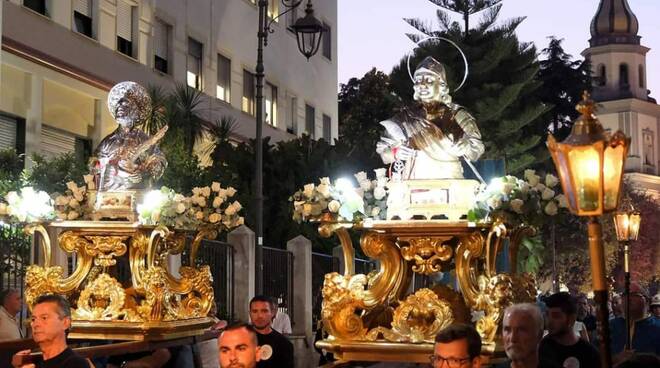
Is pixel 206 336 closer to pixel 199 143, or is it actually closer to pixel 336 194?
pixel 336 194

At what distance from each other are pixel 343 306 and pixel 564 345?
7.60 ft

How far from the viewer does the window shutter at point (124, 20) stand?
96.2 ft

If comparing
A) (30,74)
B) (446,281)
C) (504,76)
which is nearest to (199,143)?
(30,74)

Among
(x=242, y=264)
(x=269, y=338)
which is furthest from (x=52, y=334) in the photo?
(x=242, y=264)

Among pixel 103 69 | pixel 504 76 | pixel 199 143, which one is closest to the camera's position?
pixel 103 69

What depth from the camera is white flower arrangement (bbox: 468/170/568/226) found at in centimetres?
1071

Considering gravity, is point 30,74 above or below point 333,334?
above

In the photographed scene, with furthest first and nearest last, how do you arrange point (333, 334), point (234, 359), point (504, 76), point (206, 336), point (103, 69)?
point (504, 76), point (103, 69), point (206, 336), point (333, 334), point (234, 359)

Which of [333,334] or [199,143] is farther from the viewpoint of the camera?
[199,143]

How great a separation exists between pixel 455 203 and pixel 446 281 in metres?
1.68

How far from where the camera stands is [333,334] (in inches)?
420

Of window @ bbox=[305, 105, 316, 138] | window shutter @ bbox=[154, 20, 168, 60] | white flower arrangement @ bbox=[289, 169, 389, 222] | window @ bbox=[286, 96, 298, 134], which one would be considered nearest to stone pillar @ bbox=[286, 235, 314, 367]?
window shutter @ bbox=[154, 20, 168, 60]

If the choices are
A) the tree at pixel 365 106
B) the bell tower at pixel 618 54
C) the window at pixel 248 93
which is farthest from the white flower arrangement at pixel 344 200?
the bell tower at pixel 618 54

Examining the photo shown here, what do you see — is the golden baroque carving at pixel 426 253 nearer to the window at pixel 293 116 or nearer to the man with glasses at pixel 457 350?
the man with glasses at pixel 457 350
